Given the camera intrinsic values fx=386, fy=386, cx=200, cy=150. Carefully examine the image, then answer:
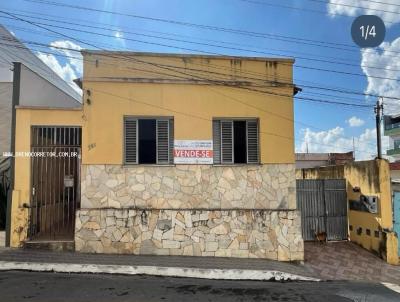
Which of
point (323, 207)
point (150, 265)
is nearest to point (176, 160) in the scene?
point (150, 265)

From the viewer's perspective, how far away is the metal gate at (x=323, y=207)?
1312 cm

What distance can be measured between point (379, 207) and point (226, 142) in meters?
5.38

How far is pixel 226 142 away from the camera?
11.0m

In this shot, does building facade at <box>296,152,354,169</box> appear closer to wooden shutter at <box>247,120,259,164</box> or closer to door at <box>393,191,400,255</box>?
door at <box>393,191,400,255</box>

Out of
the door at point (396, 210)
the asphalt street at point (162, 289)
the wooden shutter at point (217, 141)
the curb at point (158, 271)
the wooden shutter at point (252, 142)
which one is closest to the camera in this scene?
the asphalt street at point (162, 289)

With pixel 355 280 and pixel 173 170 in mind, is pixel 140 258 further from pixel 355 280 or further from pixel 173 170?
pixel 355 280

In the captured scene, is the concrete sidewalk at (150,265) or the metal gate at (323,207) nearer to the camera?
the concrete sidewalk at (150,265)

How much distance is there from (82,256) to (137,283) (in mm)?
2293

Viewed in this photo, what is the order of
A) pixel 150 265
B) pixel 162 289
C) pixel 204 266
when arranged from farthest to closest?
pixel 204 266, pixel 150 265, pixel 162 289

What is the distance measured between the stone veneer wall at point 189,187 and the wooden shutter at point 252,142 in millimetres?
255

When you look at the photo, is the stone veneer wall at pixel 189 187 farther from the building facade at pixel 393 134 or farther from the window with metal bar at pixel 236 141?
the building facade at pixel 393 134

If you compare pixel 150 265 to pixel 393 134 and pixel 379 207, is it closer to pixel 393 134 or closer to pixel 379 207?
pixel 379 207

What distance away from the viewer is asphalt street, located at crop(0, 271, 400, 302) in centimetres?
704

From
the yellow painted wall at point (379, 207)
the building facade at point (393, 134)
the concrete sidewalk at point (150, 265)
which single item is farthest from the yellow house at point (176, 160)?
the building facade at point (393, 134)
